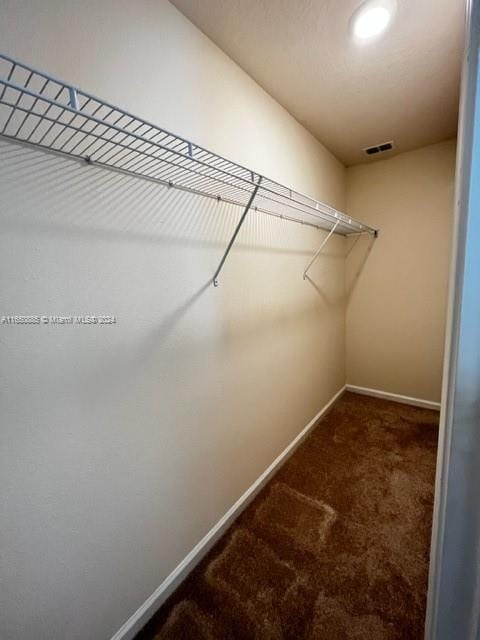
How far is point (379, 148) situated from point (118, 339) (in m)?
2.82

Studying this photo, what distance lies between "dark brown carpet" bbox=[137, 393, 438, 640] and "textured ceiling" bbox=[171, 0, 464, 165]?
2583mm

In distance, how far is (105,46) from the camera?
879 mm

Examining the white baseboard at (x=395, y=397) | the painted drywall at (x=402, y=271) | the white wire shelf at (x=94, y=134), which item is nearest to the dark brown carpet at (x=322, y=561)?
the white baseboard at (x=395, y=397)

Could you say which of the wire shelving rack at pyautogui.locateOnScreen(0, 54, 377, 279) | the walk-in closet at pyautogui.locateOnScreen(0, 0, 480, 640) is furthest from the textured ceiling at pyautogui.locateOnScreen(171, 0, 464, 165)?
the wire shelving rack at pyautogui.locateOnScreen(0, 54, 377, 279)

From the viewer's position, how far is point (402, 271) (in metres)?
2.67

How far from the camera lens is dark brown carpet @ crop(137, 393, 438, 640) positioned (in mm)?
1089

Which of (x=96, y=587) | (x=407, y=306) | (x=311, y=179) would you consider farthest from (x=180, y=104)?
(x=407, y=306)

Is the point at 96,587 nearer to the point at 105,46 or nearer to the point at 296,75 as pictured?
the point at 105,46

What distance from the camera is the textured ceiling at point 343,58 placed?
44.7 inches

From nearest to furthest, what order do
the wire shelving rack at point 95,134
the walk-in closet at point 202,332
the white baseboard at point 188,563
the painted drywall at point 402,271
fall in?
the wire shelving rack at point 95,134
the walk-in closet at point 202,332
the white baseboard at point 188,563
the painted drywall at point 402,271

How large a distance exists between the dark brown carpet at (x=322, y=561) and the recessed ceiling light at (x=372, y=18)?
2592 millimetres

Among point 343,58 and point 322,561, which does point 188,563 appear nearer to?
point 322,561

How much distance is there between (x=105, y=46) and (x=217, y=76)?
23.7 inches

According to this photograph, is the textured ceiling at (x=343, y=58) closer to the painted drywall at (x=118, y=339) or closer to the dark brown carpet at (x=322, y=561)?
the painted drywall at (x=118, y=339)
